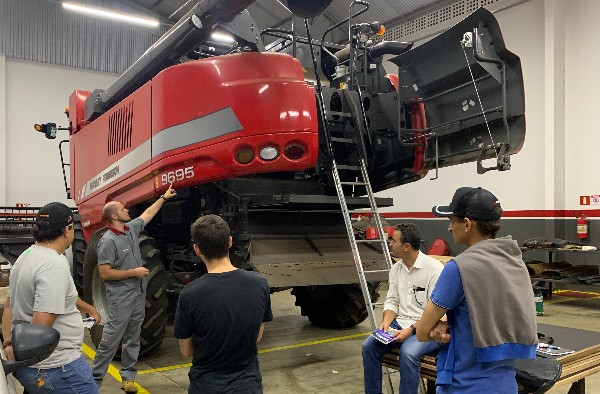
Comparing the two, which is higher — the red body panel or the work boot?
the red body panel

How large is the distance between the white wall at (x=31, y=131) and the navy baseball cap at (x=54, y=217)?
38.3 feet

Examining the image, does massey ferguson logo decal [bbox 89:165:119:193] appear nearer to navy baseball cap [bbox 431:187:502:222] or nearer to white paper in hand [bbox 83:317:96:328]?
white paper in hand [bbox 83:317:96:328]

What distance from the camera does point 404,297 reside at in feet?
13.2

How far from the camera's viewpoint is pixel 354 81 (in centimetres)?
525

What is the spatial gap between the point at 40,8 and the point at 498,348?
14412 millimetres


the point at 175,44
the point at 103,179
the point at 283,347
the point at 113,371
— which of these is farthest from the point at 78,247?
the point at 175,44

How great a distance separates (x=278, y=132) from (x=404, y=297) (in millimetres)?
1486

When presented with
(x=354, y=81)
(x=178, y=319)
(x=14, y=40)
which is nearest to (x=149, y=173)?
(x=354, y=81)

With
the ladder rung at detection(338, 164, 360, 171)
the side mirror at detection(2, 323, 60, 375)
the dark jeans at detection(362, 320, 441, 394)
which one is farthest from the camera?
the ladder rung at detection(338, 164, 360, 171)

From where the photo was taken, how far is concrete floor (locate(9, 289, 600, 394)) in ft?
15.3

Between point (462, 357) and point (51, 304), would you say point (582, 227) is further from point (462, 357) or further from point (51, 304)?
point (51, 304)

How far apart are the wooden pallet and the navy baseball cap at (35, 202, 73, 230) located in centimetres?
219

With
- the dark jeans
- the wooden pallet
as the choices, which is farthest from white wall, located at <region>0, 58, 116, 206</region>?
the wooden pallet

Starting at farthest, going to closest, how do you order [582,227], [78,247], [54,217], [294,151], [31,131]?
1. [31,131]
2. [582,227]
3. [78,247]
4. [294,151]
5. [54,217]
